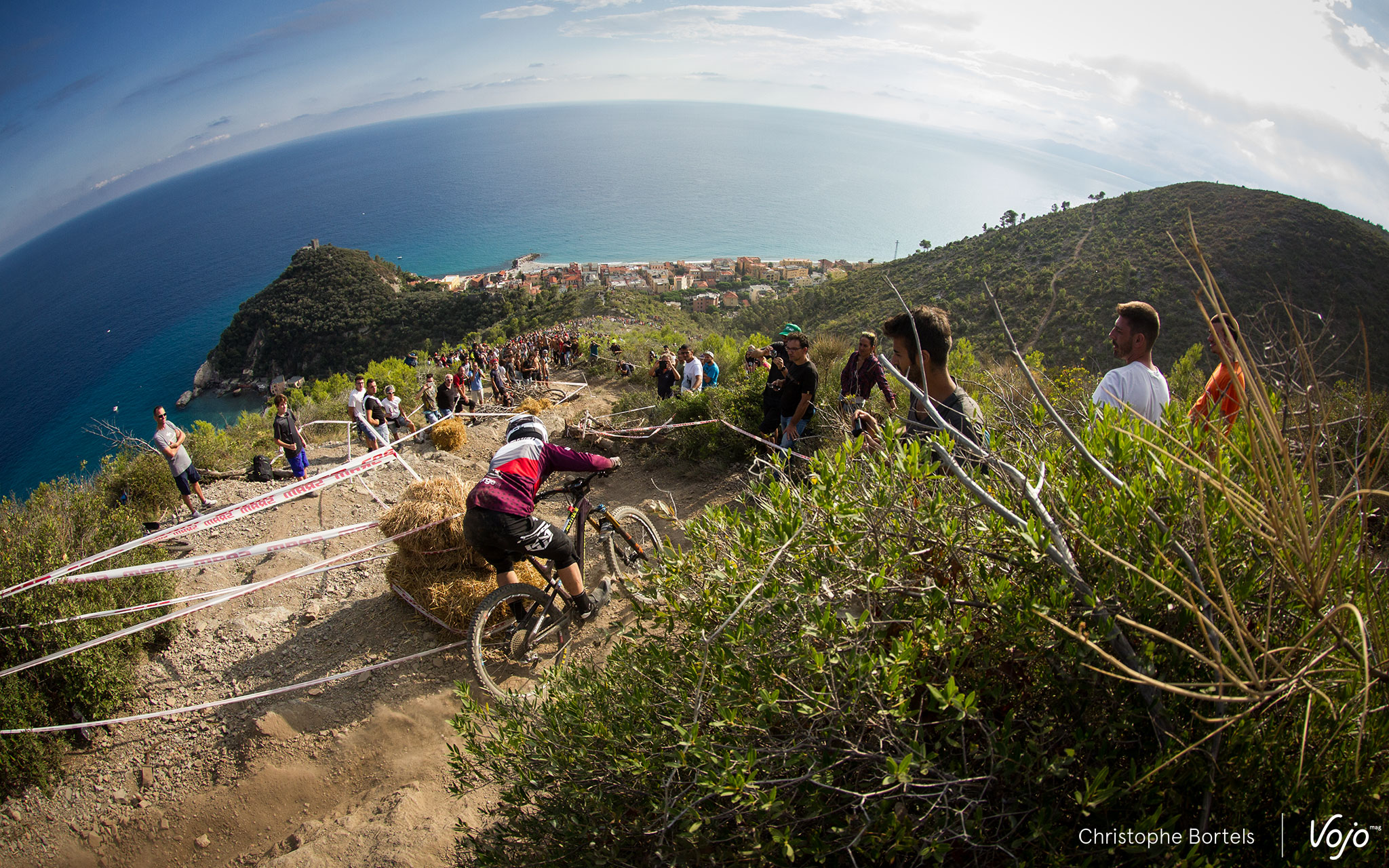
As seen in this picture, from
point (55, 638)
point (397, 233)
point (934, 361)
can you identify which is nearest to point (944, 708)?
point (934, 361)

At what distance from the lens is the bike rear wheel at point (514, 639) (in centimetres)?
403

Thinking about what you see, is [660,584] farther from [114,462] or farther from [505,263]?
[505,263]

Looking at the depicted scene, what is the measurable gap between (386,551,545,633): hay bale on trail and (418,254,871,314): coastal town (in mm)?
42260

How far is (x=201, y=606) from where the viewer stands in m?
4.68

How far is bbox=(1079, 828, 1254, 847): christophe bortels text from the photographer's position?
1412 mm

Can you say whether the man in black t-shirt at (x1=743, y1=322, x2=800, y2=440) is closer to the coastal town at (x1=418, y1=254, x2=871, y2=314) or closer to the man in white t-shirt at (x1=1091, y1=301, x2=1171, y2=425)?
the man in white t-shirt at (x1=1091, y1=301, x2=1171, y2=425)

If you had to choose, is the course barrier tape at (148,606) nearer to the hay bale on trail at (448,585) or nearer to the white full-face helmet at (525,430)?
the hay bale on trail at (448,585)

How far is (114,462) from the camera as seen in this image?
26.2 feet

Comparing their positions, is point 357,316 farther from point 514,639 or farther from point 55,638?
point 514,639

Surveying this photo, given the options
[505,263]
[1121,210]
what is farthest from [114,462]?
[505,263]

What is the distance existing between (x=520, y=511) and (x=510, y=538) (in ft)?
0.66

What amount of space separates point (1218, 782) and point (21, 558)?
7430 millimetres

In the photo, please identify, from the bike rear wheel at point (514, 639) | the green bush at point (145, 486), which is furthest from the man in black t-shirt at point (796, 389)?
the green bush at point (145, 486)

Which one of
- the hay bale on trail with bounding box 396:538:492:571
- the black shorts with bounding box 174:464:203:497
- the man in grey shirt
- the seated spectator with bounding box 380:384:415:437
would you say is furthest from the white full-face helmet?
the seated spectator with bounding box 380:384:415:437
